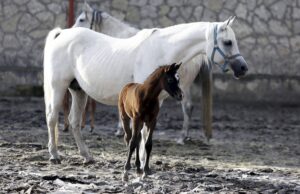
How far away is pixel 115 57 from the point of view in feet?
30.0

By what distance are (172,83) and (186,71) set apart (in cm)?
196

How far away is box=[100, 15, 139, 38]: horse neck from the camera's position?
1255cm

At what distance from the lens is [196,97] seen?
15.8 meters

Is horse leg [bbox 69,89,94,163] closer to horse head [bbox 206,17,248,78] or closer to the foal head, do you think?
horse head [bbox 206,17,248,78]

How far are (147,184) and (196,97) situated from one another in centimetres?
823

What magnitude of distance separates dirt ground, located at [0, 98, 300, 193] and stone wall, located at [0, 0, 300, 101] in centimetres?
72

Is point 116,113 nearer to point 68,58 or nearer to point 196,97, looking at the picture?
point 196,97

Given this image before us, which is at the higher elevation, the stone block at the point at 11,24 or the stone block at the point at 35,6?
the stone block at the point at 35,6

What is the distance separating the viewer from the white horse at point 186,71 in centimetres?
1063

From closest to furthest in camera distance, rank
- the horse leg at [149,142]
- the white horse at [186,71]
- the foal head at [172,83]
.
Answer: the foal head at [172,83], the horse leg at [149,142], the white horse at [186,71]

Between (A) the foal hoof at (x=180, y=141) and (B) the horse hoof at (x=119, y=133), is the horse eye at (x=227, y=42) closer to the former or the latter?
(A) the foal hoof at (x=180, y=141)

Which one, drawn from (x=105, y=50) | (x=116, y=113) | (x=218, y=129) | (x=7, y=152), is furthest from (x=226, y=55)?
(x=116, y=113)

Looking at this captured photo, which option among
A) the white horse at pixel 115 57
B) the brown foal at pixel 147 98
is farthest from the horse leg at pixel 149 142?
the white horse at pixel 115 57

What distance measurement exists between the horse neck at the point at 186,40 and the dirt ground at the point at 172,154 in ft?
3.87
